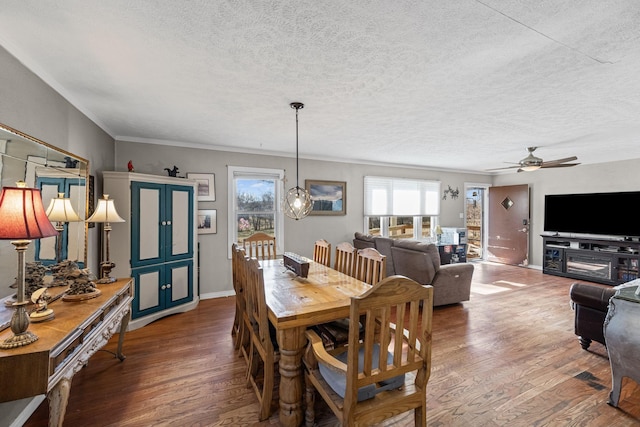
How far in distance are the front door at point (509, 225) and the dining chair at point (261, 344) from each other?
22.2ft

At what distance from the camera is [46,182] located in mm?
2076

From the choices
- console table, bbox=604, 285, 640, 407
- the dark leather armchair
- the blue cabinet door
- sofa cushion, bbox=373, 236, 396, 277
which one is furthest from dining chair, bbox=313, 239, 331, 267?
the dark leather armchair

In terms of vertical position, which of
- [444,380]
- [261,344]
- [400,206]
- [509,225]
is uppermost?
[400,206]

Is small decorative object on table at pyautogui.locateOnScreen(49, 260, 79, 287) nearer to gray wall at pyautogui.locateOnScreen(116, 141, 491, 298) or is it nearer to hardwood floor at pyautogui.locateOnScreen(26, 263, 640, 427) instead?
hardwood floor at pyautogui.locateOnScreen(26, 263, 640, 427)

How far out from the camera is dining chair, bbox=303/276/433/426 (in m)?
1.31

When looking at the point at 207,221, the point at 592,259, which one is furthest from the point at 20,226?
the point at 592,259

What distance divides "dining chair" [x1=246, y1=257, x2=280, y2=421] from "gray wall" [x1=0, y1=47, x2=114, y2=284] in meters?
1.44

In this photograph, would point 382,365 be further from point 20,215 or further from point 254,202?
point 254,202

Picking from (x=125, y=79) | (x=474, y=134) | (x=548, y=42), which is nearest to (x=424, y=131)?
(x=474, y=134)

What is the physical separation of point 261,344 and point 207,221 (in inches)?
111

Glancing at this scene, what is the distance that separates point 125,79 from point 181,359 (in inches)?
96.3

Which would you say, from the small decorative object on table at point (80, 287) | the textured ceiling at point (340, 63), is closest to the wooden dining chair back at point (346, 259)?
the textured ceiling at point (340, 63)

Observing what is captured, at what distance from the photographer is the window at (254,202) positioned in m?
4.60

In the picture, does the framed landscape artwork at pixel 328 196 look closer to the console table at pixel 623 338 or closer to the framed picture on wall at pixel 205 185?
the framed picture on wall at pixel 205 185
